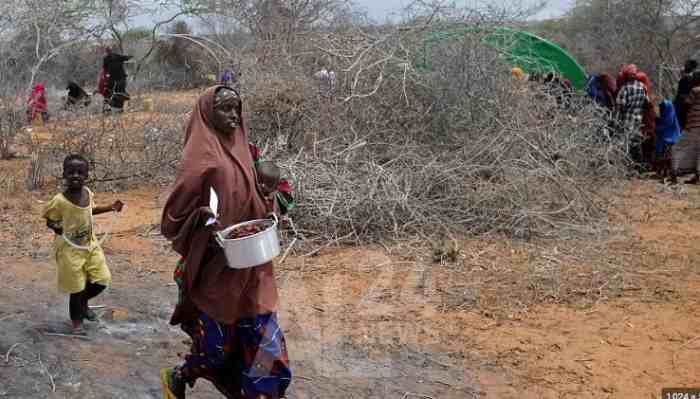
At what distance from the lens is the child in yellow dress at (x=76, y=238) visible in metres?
3.70

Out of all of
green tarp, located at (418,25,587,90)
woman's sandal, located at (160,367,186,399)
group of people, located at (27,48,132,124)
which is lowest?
woman's sandal, located at (160,367,186,399)

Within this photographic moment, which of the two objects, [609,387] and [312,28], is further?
[312,28]

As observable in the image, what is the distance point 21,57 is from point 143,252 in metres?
6.21

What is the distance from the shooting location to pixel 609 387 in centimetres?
328

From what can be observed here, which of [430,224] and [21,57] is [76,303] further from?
[21,57]

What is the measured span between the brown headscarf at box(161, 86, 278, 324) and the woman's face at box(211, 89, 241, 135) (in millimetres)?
22

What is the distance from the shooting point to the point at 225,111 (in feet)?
8.54

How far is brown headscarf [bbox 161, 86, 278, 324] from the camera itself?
2502 millimetres

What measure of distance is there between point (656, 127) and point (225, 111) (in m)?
7.42

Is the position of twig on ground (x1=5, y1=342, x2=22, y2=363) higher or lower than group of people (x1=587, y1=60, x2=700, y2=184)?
lower

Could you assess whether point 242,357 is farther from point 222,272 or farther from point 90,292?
point 90,292

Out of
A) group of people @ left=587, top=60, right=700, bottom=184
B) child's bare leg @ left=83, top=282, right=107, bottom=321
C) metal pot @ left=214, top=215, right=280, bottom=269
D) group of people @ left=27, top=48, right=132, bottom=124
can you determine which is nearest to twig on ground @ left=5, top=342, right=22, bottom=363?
child's bare leg @ left=83, top=282, right=107, bottom=321

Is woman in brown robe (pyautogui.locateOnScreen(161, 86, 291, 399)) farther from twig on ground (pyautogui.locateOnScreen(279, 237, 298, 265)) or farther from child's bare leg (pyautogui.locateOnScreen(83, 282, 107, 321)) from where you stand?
twig on ground (pyautogui.locateOnScreen(279, 237, 298, 265))

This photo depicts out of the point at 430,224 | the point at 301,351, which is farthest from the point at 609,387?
the point at 430,224
